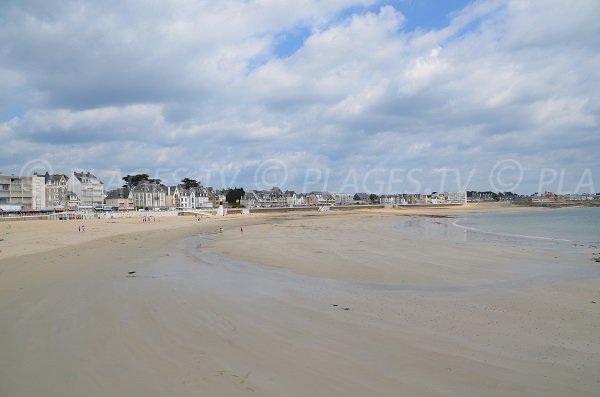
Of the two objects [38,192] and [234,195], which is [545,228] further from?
[234,195]

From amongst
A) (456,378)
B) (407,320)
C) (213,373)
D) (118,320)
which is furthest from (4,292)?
(456,378)

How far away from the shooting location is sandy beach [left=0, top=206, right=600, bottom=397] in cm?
442

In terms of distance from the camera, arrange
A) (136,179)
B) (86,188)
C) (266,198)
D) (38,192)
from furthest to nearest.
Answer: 1. (266,198)
2. (136,179)
3. (86,188)
4. (38,192)

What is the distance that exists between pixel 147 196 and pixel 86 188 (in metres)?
14.4

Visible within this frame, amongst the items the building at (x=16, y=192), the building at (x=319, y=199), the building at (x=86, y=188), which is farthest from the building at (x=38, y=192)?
the building at (x=319, y=199)

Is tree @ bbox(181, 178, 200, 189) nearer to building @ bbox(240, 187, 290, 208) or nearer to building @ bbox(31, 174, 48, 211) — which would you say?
building @ bbox(240, 187, 290, 208)

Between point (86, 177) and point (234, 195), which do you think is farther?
point (234, 195)

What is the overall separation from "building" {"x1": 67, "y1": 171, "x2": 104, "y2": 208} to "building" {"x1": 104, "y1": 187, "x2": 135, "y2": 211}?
244 centimetres

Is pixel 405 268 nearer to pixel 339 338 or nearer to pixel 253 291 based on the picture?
pixel 253 291

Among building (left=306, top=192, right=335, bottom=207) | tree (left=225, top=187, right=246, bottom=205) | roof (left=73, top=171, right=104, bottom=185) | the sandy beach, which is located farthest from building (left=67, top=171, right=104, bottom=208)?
the sandy beach

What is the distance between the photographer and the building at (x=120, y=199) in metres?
101

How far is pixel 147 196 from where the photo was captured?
104312mm

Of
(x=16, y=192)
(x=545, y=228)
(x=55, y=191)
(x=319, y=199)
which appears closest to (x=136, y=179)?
(x=55, y=191)

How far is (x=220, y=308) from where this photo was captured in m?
7.95
